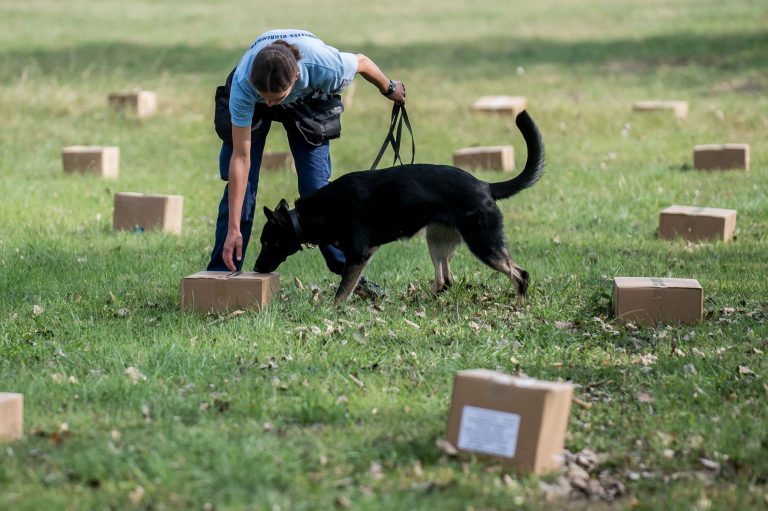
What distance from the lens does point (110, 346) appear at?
6.10 m

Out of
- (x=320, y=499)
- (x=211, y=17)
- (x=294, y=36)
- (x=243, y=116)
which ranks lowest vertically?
(x=320, y=499)

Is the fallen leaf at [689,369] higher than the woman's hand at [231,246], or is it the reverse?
the woman's hand at [231,246]

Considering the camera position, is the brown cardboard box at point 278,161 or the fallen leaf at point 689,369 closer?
the fallen leaf at point 689,369

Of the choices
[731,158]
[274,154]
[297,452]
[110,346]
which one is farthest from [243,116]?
[731,158]

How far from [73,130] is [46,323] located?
868 cm

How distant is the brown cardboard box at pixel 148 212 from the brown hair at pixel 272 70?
139 inches

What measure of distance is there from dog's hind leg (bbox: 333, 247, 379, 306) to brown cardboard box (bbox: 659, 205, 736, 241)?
332 centimetres

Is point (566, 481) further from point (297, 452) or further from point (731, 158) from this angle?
point (731, 158)

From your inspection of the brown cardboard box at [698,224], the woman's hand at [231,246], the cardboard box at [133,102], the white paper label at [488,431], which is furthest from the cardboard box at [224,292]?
the cardboard box at [133,102]

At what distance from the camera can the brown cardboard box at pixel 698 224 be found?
9.10 meters

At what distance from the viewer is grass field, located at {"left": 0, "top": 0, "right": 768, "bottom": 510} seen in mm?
4316

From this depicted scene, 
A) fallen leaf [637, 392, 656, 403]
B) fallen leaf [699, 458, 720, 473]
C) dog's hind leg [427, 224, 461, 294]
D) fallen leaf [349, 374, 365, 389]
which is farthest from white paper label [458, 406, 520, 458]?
dog's hind leg [427, 224, 461, 294]

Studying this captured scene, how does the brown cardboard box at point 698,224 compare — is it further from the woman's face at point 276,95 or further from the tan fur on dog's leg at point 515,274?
the woman's face at point 276,95

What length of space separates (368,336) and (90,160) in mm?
6748
